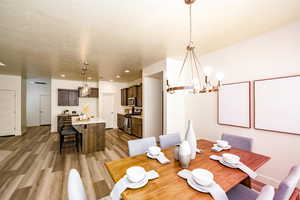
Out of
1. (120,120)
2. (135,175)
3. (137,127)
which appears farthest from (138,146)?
(120,120)

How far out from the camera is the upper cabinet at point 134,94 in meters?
5.23

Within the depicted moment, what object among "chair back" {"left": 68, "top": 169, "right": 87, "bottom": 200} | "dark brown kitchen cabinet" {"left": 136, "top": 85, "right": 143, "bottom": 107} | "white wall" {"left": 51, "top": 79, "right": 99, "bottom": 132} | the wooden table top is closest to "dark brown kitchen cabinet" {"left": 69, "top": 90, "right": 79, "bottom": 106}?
"white wall" {"left": 51, "top": 79, "right": 99, "bottom": 132}

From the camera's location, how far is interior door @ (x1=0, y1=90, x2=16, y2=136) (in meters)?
5.12

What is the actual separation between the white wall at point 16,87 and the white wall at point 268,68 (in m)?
7.71

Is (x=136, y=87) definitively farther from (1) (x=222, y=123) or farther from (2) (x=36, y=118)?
(2) (x=36, y=118)

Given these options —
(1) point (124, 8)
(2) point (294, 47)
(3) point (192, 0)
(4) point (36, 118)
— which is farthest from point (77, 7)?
(4) point (36, 118)

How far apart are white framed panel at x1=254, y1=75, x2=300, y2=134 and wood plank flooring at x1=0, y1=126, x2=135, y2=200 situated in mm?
2920

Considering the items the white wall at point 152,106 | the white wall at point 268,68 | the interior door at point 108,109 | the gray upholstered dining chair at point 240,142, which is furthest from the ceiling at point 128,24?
the interior door at point 108,109

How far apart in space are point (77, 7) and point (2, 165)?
381 centimetres

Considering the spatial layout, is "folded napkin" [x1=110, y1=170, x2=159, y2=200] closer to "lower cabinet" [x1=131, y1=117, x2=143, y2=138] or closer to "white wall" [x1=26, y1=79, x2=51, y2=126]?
"lower cabinet" [x1=131, y1=117, x2=143, y2=138]

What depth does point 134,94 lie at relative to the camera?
18.6 feet

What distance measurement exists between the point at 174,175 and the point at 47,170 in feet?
9.53

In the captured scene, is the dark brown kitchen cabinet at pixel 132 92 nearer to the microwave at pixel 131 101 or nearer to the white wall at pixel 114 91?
the microwave at pixel 131 101

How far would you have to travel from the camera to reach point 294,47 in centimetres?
185
